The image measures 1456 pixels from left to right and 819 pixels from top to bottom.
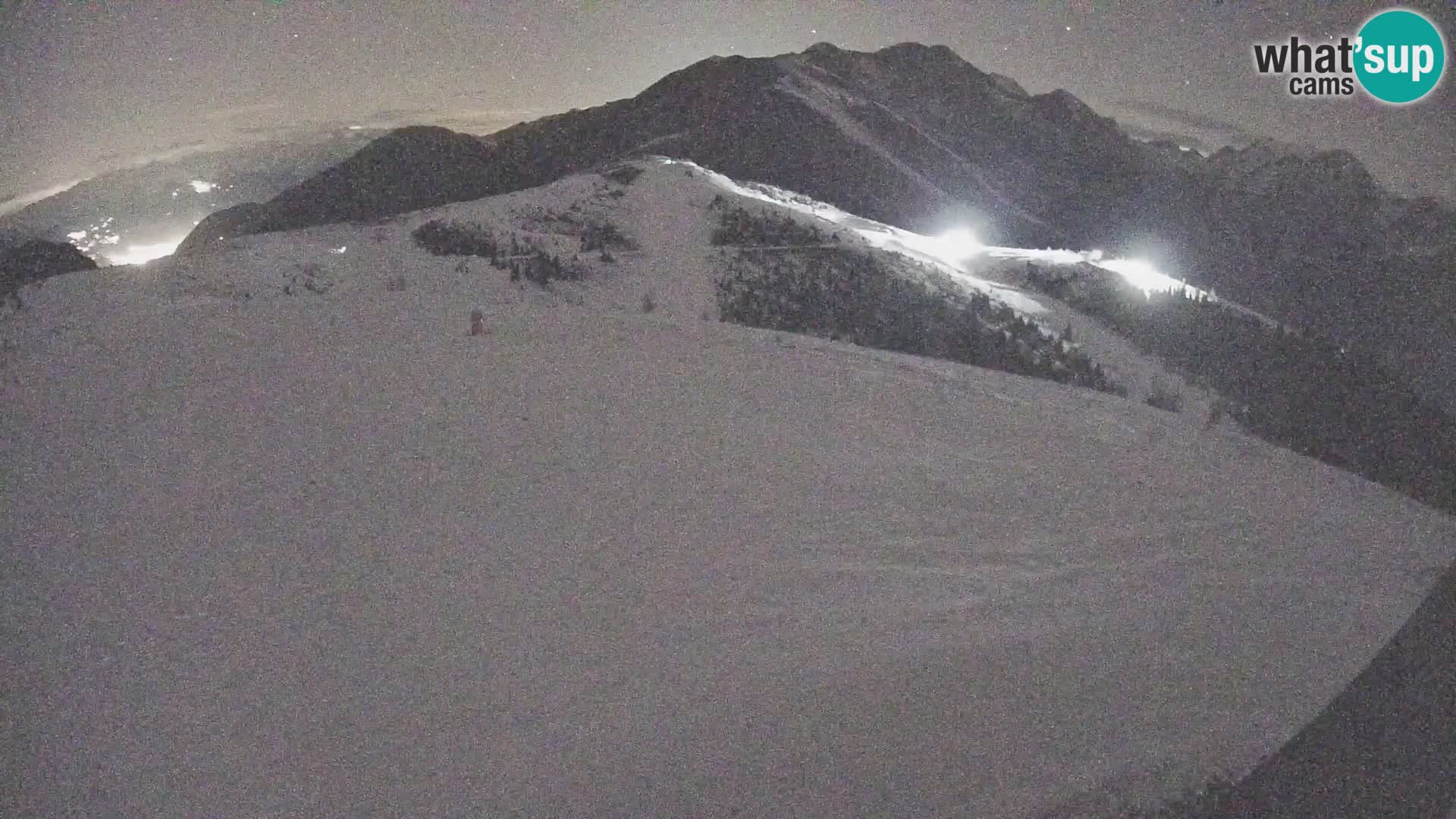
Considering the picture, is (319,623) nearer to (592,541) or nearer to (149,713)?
(149,713)

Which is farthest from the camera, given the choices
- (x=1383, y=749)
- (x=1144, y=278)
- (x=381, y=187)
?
(x=381, y=187)

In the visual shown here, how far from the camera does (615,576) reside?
492cm

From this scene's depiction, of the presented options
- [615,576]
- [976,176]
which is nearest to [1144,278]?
[615,576]

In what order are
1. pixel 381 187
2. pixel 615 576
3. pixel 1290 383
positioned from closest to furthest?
1. pixel 615 576
2. pixel 1290 383
3. pixel 381 187

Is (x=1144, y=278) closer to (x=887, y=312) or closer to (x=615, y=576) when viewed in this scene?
(x=887, y=312)

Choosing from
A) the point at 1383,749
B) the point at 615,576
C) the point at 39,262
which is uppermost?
the point at 39,262

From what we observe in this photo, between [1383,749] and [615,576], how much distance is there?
400cm

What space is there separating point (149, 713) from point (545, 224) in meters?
12.4

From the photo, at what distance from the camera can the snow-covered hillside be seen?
3.69 meters

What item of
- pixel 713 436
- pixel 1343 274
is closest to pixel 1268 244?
pixel 1343 274

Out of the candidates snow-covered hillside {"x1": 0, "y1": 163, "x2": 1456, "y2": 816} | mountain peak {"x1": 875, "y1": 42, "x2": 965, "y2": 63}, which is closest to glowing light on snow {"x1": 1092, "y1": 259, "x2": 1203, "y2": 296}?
snow-covered hillside {"x1": 0, "y1": 163, "x2": 1456, "y2": 816}

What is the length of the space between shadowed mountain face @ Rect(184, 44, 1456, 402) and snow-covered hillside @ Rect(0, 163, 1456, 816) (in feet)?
55.7

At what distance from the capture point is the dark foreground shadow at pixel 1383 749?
3123 mm

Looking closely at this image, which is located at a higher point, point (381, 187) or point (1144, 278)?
point (381, 187)
